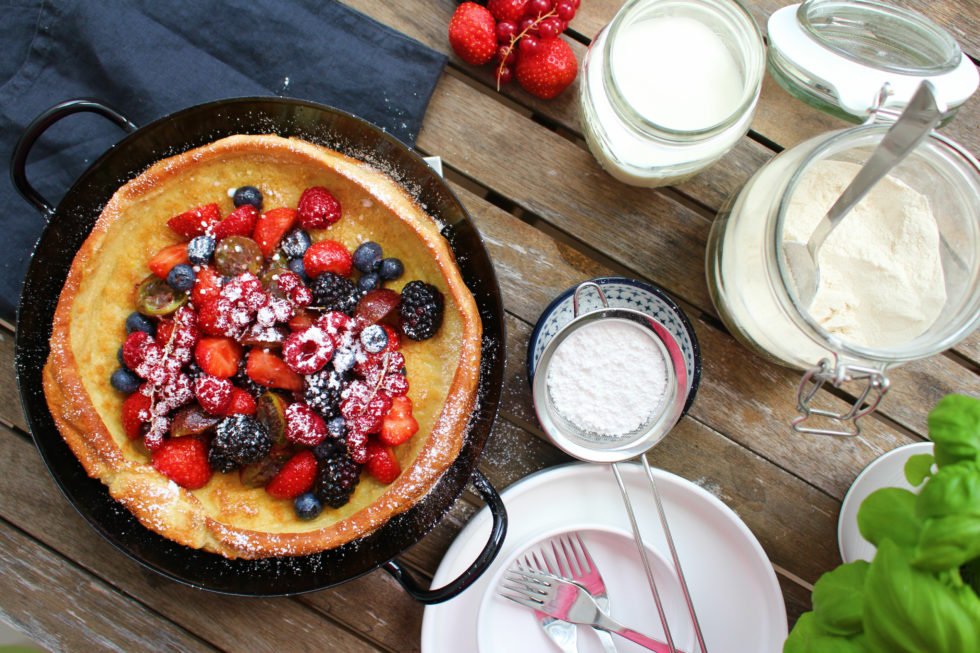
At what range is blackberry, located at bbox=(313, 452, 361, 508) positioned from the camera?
4.94 ft

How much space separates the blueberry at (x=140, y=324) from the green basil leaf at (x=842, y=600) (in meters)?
1.55

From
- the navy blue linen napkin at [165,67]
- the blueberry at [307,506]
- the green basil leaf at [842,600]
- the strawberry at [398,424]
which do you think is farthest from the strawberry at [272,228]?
the green basil leaf at [842,600]

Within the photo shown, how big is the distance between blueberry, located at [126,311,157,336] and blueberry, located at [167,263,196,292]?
12 cm

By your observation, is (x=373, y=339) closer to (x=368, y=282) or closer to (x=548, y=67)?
(x=368, y=282)

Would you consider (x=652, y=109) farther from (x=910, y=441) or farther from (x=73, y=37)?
(x=73, y=37)

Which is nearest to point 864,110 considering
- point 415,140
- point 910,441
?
point 910,441

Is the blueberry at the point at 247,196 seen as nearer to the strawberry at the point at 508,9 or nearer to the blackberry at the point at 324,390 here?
the blackberry at the point at 324,390

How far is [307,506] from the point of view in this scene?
1.54 metres

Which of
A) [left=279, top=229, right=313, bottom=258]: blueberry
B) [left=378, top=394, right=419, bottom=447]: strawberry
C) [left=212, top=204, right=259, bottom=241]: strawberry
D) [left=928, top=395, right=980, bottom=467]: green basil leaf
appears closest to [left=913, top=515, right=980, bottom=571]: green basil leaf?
[left=928, top=395, right=980, bottom=467]: green basil leaf

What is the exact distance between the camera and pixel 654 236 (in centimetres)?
178

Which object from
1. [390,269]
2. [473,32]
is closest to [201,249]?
[390,269]

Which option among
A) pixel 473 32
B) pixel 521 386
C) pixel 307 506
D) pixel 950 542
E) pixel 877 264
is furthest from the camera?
pixel 521 386

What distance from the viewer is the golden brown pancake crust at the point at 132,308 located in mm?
1481

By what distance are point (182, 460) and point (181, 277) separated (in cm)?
43
